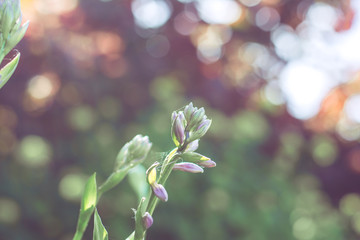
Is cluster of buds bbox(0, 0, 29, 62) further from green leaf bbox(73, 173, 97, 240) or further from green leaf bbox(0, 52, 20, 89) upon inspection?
green leaf bbox(73, 173, 97, 240)

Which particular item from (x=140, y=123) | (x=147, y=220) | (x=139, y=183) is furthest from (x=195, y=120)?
(x=140, y=123)

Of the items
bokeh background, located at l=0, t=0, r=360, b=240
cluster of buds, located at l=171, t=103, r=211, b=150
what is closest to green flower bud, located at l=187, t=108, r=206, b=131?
cluster of buds, located at l=171, t=103, r=211, b=150

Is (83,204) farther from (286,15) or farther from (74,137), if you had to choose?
(286,15)

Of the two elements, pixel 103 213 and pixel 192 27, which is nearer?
pixel 103 213

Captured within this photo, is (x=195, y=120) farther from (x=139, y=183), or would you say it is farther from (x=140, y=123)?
(x=140, y=123)

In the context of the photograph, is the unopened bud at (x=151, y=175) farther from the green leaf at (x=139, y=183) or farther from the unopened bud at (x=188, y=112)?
the green leaf at (x=139, y=183)

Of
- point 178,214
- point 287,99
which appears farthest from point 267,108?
point 178,214

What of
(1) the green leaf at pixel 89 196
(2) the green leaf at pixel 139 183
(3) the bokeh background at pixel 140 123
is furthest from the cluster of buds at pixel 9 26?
(3) the bokeh background at pixel 140 123
